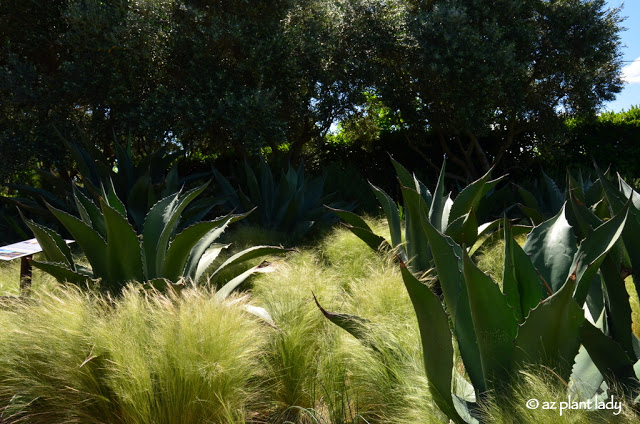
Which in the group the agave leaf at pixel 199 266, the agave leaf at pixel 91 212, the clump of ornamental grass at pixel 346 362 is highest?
the agave leaf at pixel 91 212

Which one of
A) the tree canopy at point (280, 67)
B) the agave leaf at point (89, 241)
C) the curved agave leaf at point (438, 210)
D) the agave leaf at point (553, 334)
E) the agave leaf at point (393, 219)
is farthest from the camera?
the tree canopy at point (280, 67)

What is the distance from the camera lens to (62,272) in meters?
2.98

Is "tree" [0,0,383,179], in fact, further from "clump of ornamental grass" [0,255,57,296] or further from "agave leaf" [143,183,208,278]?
"agave leaf" [143,183,208,278]

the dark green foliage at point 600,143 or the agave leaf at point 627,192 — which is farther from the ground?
the dark green foliage at point 600,143

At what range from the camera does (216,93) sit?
7.44 meters

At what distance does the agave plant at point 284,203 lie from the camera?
231 inches

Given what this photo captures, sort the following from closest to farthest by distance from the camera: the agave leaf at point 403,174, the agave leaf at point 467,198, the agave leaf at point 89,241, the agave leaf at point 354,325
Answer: the agave leaf at point 354,325 → the agave leaf at point 89,241 → the agave leaf at point 467,198 → the agave leaf at point 403,174

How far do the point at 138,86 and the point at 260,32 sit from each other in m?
1.99

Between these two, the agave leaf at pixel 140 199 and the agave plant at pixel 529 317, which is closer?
the agave plant at pixel 529 317

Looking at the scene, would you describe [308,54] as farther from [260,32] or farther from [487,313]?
[487,313]

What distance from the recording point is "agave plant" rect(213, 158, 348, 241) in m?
5.86

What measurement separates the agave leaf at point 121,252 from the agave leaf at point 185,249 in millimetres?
172

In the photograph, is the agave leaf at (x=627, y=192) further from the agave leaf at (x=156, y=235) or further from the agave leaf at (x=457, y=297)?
the agave leaf at (x=156, y=235)

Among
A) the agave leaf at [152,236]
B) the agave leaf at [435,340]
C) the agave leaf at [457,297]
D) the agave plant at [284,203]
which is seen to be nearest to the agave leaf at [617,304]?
the agave leaf at [457,297]
